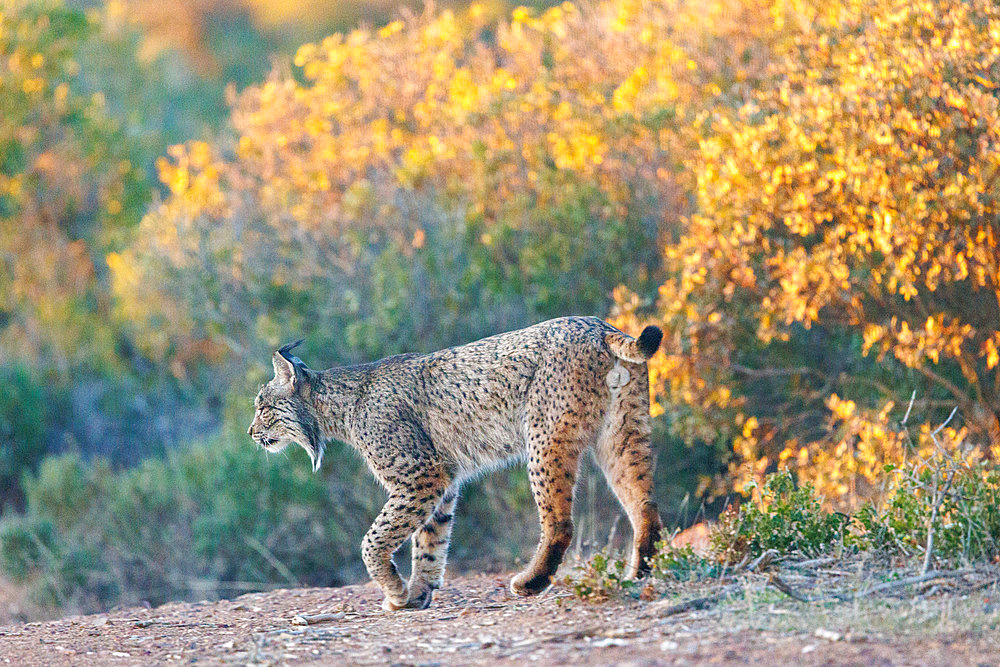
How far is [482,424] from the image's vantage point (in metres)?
7.32

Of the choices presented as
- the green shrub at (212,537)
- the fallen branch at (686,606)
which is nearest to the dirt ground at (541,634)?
the fallen branch at (686,606)

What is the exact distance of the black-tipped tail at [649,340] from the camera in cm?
666

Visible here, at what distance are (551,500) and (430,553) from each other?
1072 mm

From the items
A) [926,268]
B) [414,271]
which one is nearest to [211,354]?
[414,271]

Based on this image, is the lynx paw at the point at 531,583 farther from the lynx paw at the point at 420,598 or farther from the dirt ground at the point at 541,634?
the lynx paw at the point at 420,598

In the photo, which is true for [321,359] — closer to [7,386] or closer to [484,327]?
[484,327]

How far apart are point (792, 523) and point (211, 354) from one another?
11.4 m

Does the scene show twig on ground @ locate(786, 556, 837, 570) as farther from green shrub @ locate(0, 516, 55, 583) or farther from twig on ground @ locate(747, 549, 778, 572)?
green shrub @ locate(0, 516, 55, 583)

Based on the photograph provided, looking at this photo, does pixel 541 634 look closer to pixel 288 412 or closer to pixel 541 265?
pixel 288 412

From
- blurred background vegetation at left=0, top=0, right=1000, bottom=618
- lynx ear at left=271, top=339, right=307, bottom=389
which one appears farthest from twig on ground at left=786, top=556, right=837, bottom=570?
lynx ear at left=271, top=339, right=307, bottom=389

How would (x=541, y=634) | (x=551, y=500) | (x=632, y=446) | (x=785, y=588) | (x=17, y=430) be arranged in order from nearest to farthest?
1. (x=785, y=588)
2. (x=541, y=634)
3. (x=551, y=500)
4. (x=632, y=446)
5. (x=17, y=430)

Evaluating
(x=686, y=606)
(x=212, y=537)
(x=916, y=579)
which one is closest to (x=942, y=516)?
(x=916, y=579)

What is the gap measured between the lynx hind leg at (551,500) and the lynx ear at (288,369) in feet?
5.94

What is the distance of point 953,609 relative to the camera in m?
5.33
